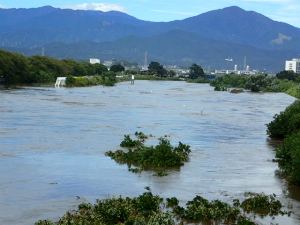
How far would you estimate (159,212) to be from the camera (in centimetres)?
1094

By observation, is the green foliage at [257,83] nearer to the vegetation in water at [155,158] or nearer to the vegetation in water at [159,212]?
the vegetation in water at [155,158]

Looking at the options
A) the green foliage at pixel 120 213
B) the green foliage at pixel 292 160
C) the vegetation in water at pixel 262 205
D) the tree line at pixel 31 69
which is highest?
the tree line at pixel 31 69

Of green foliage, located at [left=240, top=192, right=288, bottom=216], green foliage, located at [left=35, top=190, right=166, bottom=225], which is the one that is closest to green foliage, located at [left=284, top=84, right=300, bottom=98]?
green foliage, located at [left=240, top=192, right=288, bottom=216]

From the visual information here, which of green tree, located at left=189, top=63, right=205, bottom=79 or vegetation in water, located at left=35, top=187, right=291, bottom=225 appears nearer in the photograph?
vegetation in water, located at left=35, top=187, right=291, bottom=225

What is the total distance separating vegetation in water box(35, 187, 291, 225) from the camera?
10102mm

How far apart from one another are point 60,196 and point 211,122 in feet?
67.5

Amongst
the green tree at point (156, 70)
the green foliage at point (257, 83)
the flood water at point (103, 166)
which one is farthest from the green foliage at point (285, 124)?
the green tree at point (156, 70)

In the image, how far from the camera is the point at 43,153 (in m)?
17.9

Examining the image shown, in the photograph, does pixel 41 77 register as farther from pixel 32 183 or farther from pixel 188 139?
pixel 32 183

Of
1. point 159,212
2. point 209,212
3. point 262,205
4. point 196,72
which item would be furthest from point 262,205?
point 196,72

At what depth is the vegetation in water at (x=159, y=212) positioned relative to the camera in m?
10.1

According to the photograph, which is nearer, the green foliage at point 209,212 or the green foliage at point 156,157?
the green foliage at point 209,212

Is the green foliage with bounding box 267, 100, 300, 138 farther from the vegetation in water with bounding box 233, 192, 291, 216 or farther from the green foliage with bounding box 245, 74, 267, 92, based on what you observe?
the green foliage with bounding box 245, 74, 267, 92

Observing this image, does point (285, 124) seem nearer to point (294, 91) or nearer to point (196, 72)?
point (294, 91)
